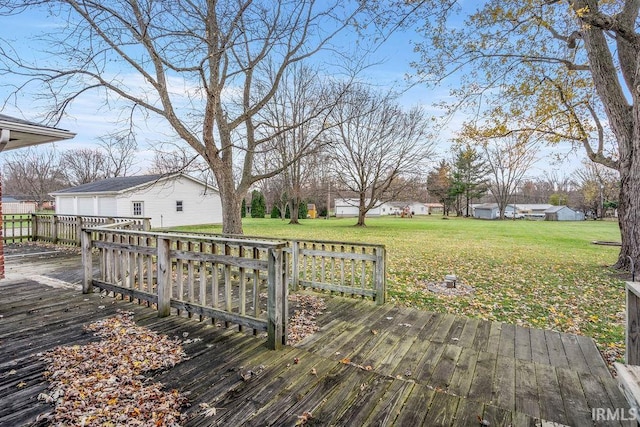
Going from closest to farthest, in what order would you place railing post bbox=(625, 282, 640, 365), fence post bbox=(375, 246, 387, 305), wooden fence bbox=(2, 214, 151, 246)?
railing post bbox=(625, 282, 640, 365), fence post bbox=(375, 246, 387, 305), wooden fence bbox=(2, 214, 151, 246)

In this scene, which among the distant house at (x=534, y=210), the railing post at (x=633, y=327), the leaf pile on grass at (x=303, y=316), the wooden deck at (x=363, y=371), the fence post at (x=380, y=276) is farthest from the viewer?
the distant house at (x=534, y=210)

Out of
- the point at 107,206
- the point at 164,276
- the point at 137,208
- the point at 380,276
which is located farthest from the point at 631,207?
the point at 107,206

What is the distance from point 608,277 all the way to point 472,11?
306 inches


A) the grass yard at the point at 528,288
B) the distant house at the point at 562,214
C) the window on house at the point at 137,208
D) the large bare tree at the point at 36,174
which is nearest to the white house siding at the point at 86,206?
the window on house at the point at 137,208

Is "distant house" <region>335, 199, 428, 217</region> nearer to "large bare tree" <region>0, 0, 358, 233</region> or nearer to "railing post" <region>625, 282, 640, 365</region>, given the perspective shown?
"large bare tree" <region>0, 0, 358, 233</region>

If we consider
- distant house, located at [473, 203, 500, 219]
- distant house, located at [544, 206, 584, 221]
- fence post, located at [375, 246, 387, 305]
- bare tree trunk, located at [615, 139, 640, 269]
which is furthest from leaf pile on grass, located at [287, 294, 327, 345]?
distant house, located at [544, 206, 584, 221]

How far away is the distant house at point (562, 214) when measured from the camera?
4566 cm

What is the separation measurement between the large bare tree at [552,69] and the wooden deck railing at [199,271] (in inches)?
266

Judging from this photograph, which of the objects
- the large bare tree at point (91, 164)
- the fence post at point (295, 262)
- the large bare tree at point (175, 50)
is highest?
the large bare tree at point (91, 164)

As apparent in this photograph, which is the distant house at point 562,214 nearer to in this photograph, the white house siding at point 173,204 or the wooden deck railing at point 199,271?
the white house siding at point 173,204

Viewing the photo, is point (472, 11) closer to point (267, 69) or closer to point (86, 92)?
point (267, 69)

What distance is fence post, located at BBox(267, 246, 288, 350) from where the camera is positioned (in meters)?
3.12

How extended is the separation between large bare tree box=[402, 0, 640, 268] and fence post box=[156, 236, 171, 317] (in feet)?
23.0

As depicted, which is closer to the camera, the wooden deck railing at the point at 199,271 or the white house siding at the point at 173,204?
the wooden deck railing at the point at 199,271
